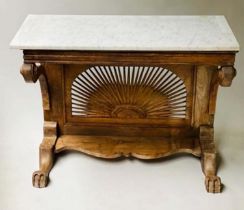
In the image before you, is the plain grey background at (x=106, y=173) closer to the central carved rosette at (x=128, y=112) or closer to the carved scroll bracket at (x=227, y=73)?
the central carved rosette at (x=128, y=112)

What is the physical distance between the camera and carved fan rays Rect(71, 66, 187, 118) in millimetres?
2568

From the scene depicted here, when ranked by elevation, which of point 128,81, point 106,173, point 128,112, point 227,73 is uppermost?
point 227,73

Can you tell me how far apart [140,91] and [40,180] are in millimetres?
578

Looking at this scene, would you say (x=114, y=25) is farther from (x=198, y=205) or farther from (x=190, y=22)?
(x=198, y=205)

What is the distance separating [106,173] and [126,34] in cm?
63

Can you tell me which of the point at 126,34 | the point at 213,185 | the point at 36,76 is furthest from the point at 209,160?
the point at 36,76

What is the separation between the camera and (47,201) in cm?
242

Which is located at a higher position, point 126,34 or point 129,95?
point 126,34

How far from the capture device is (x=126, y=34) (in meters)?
2.37

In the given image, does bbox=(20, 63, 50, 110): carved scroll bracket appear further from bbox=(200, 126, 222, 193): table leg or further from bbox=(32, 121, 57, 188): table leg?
bbox=(200, 126, 222, 193): table leg

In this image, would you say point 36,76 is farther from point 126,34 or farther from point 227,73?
point 227,73

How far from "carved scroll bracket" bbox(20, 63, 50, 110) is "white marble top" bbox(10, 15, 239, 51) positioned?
9 centimetres

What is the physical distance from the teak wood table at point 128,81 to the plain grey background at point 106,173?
0.07 meters

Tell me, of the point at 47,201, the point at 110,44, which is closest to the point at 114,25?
the point at 110,44
